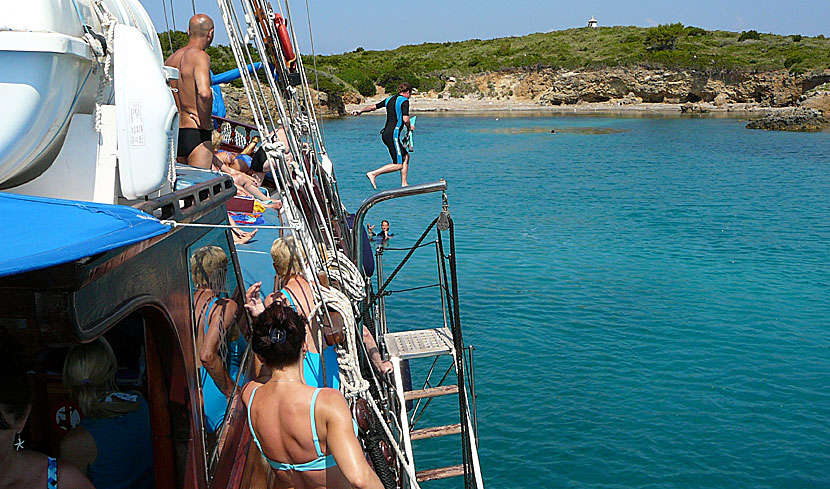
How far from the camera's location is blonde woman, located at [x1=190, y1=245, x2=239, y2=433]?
2.71m

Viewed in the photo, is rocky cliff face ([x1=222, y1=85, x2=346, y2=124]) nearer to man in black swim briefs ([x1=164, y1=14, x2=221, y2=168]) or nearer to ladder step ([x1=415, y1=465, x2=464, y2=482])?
man in black swim briefs ([x1=164, y1=14, x2=221, y2=168])

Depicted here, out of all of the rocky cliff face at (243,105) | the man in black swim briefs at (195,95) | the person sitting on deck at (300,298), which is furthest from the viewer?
the rocky cliff face at (243,105)

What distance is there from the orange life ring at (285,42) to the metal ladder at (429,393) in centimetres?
320

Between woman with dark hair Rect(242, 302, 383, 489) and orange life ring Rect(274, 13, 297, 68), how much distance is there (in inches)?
194

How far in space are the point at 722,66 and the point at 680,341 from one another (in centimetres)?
5936

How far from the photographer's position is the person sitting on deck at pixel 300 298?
396cm

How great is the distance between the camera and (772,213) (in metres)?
19.2

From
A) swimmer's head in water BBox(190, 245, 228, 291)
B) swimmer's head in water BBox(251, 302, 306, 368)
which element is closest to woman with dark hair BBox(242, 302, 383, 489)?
swimmer's head in water BBox(251, 302, 306, 368)

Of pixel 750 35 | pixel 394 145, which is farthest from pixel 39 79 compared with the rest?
pixel 750 35

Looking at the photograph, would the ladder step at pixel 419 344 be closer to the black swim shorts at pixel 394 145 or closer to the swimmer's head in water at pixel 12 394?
the swimmer's head in water at pixel 12 394

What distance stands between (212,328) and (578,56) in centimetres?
7964

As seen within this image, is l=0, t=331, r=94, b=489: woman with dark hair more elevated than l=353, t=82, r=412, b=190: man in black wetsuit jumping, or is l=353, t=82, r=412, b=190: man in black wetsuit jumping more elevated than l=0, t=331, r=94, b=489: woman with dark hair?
l=353, t=82, r=412, b=190: man in black wetsuit jumping

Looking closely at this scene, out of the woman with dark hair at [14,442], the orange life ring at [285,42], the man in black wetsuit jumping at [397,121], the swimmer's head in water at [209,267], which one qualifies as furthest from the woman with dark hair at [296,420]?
the man in black wetsuit jumping at [397,121]

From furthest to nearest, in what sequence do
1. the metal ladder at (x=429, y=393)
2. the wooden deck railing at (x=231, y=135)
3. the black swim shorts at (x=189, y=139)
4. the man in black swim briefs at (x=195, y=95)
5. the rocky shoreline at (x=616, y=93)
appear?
1. the rocky shoreline at (x=616, y=93)
2. the wooden deck railing at (x=231, y=135)
3. the black swim shorts at (x=189, y=139)
4. the man in black swim briefs at (x=195, y=95)
5. the metal ladder at (x=429, y=393)
